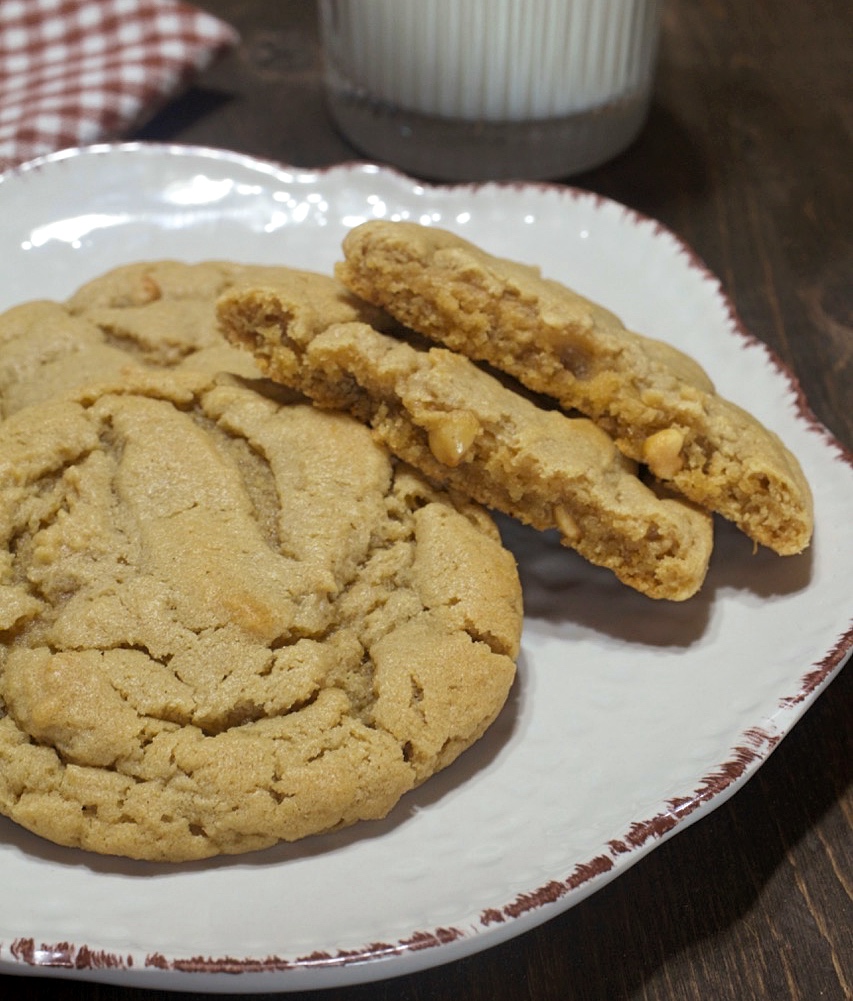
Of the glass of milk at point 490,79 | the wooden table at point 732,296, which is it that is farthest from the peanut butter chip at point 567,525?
the glass of milk at point 490,79

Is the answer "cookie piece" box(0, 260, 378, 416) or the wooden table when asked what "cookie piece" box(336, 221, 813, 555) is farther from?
the wooden table

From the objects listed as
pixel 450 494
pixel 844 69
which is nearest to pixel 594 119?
pixel 844 69

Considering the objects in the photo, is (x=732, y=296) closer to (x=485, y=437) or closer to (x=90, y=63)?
(x=485, y=437)

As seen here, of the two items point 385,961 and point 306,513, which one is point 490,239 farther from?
point 385,961

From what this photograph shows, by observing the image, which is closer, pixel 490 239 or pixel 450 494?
pixel 450 494

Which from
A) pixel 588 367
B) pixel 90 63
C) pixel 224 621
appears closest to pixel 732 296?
pixel 588 367

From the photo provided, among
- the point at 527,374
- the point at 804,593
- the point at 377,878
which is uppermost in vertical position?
the point at 527,374

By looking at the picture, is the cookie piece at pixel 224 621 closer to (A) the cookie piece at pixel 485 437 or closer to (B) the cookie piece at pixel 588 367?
(A) the cookie piece at pixel 485 437
